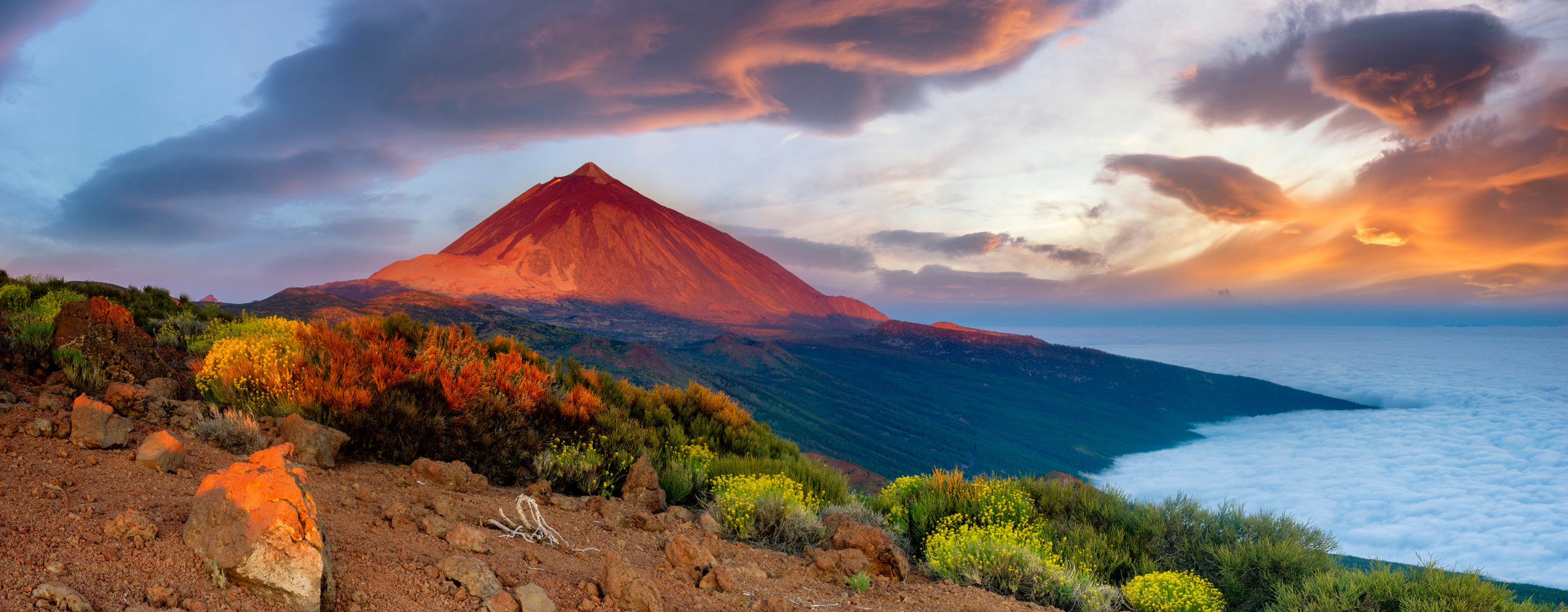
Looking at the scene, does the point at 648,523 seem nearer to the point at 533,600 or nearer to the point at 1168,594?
the point at 533,600

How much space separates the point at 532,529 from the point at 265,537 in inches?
79.9

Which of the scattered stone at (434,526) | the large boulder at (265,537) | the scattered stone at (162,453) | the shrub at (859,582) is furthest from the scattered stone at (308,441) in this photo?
the shrub at (859,582)

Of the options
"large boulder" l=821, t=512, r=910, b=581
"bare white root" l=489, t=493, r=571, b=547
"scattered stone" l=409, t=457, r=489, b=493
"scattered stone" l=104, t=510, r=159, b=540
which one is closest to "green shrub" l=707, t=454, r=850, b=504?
"large boulder" l=821, t=512, r=910, b=581

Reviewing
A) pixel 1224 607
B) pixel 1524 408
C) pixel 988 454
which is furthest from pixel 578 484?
pixel 1524 408

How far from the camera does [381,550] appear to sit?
333 centimetres

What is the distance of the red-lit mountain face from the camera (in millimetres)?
125562

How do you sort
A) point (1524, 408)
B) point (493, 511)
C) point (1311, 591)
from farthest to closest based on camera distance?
point (1524, 408) → point (1311, 591) → point (493, 511)

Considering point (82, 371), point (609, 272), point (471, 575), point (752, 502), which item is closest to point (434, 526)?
point (471, 575)

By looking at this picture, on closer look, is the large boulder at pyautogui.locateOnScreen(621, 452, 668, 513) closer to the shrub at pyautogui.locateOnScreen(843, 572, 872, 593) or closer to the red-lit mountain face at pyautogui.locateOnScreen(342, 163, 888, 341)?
the shrub at pyautogui.locateOnScreen(843, 572, 872, 593)

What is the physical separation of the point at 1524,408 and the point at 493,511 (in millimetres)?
216980

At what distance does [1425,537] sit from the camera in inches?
3423

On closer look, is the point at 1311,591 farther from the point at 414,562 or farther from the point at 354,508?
the point at 354,508

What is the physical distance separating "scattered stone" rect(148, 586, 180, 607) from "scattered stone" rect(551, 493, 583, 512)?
10.1 feet

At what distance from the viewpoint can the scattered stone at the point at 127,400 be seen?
4.77 meters
